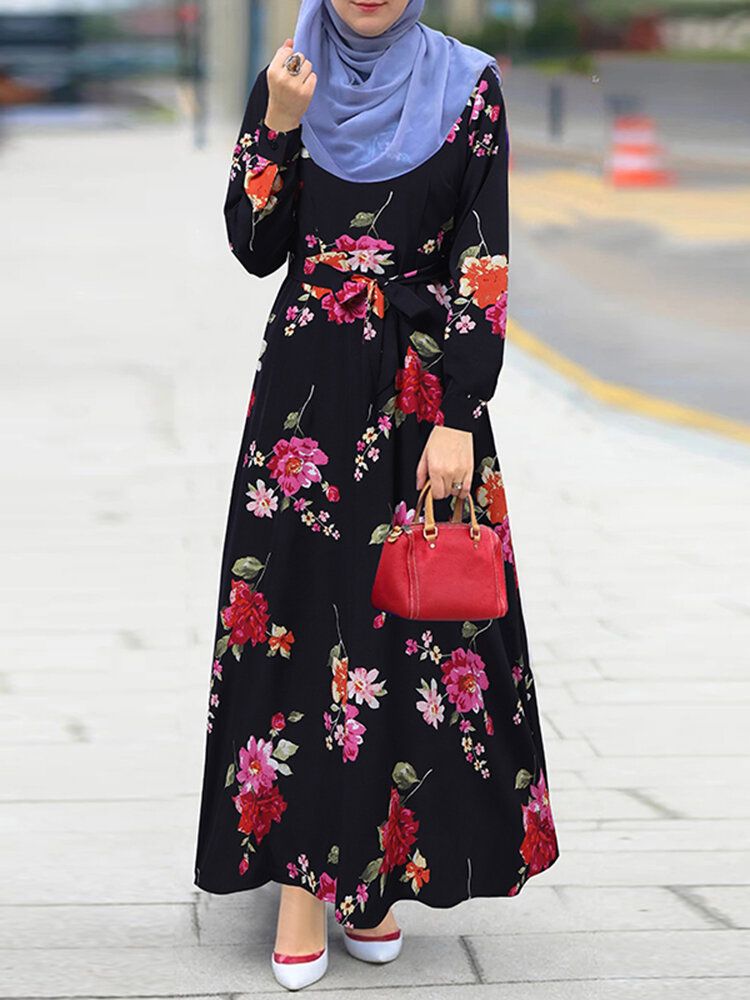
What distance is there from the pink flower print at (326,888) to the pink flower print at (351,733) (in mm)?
220

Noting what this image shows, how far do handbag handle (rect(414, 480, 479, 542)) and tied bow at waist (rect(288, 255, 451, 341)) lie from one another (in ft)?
0.93

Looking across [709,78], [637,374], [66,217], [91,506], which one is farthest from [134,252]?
[709,78]

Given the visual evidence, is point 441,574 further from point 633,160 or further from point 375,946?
point 633,160

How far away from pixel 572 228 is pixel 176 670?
15.4 metres

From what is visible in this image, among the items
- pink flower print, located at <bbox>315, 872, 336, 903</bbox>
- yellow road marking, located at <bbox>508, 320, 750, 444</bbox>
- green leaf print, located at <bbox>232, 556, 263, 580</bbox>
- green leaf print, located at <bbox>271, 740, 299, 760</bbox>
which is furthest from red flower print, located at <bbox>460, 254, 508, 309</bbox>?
yellow road marking, located at <bbox>508, 320, 750, 444</bbox>

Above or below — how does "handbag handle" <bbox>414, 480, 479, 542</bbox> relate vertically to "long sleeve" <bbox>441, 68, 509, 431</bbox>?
below

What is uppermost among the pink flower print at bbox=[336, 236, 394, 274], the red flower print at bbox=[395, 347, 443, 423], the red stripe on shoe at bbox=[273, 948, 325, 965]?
the pink flower print at bbox=[336, 236, 394, 274]

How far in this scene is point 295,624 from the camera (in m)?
3.40

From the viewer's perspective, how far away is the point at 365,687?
3346 mm

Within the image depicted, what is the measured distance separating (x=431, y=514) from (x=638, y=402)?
6432 millimetres

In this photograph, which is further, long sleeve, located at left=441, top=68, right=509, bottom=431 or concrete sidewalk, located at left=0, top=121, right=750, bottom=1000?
concrete sidewalk, located at left=0, top=121, right=750, bottom=1000

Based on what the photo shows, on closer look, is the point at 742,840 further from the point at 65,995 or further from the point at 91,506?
the point at 91,506

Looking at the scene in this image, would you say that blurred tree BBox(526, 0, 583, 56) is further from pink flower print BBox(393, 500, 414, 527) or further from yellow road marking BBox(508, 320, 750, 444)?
pink flower print BBox(393, 500, 414, 527)

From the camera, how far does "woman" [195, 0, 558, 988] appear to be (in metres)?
3.26
